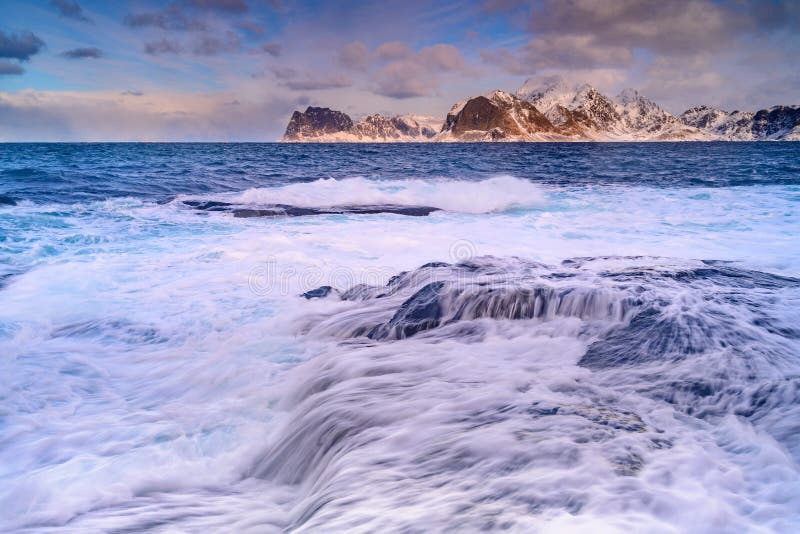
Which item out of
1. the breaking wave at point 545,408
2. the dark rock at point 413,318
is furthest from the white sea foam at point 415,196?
the breaking wave at point 545,408

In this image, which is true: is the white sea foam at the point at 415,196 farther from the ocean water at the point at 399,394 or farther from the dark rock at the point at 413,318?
the dark rock at the point at 413,318

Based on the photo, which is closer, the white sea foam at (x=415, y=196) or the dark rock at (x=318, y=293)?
the dark rock at (x=318, y=293)

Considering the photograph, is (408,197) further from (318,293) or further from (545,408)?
(545,408)

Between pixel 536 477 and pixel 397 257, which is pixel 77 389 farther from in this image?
pixel 397 257

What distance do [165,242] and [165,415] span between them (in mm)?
6758

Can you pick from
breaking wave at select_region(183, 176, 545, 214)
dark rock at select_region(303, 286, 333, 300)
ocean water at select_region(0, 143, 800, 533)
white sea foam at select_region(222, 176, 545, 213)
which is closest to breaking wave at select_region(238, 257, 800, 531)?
ocean water at select_region(0, 143, 800, 533)

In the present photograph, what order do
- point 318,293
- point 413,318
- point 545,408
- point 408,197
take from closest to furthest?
1. point 545,408
2. point 413,318
3. point 318,293
4. point 408,197

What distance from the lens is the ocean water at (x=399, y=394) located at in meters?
2.07

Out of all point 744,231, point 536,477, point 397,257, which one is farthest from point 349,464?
point 744,231

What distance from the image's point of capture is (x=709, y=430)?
249 cm

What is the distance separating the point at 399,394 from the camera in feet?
10.4

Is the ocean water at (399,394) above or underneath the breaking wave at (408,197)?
underneath

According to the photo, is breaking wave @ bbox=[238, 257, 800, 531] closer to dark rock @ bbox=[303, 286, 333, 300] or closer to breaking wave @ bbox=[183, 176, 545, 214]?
dark rock @ bbox=[303, 286, 333, 300]

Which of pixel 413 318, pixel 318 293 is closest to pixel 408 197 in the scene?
pixel 318 293
